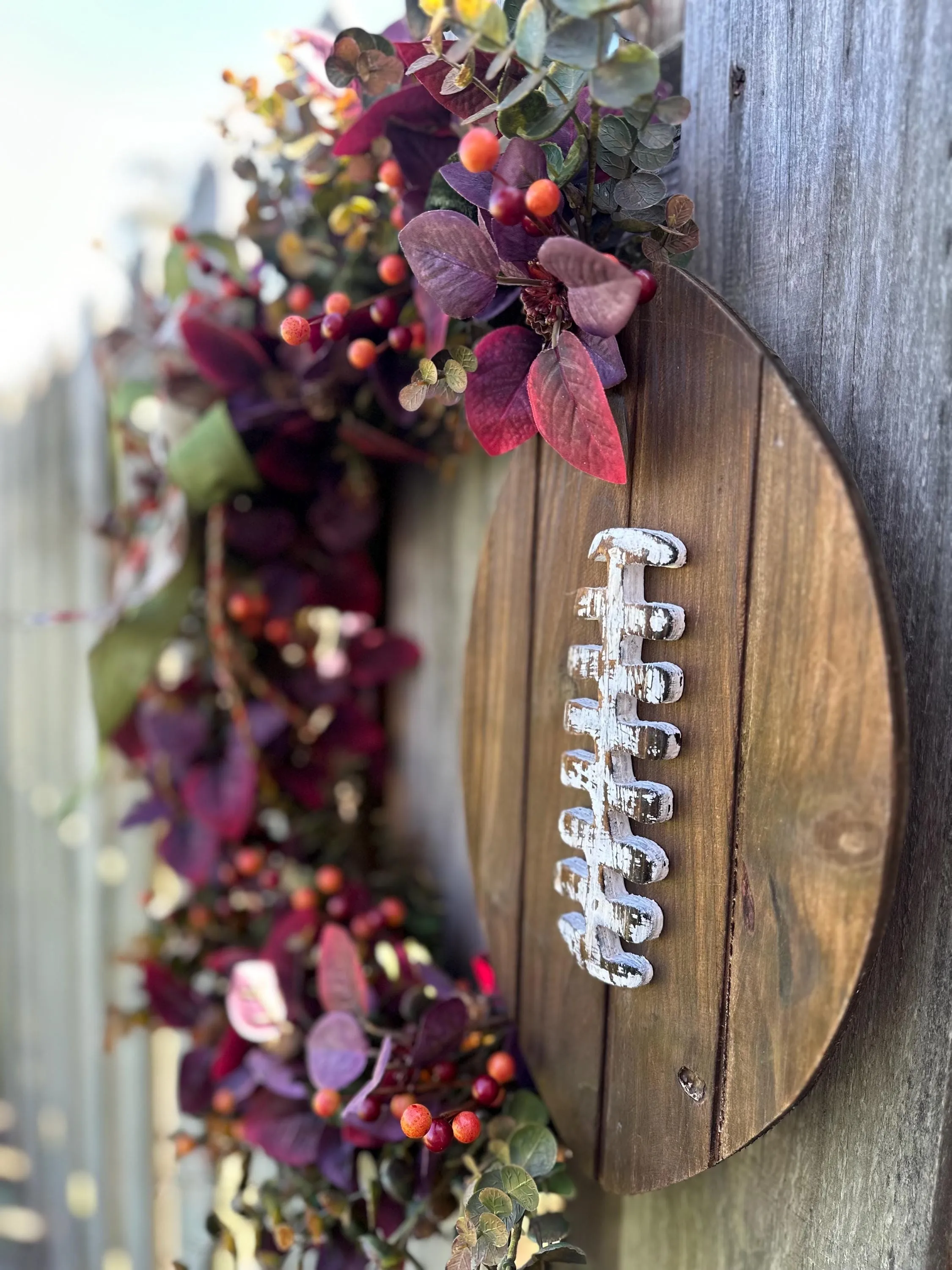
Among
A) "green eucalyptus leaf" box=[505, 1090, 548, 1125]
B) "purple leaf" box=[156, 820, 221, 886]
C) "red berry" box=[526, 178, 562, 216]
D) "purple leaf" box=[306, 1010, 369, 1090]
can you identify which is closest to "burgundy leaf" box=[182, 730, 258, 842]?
"purple leaf" box=[156, 820, 221, 886]

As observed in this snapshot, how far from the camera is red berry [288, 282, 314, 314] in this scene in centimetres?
77

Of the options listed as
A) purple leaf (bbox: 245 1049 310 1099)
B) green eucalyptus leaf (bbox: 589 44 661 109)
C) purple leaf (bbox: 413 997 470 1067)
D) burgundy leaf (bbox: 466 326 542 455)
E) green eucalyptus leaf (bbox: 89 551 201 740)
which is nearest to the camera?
green eucalyptus leaf (bbox: 589 44 661 109)

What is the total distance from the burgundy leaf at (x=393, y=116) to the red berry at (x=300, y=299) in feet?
0.60

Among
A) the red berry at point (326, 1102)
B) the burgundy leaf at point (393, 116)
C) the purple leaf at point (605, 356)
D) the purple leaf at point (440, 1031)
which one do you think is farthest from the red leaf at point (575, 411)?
the red berry at point (326, 1102)

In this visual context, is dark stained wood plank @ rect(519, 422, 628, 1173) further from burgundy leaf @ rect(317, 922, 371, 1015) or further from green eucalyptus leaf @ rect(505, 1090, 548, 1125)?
burgundy leaf @ rect(317, 922, 371, 1015)

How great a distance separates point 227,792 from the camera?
2.88 ft

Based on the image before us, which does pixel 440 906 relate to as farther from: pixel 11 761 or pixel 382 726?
pixel 11 761

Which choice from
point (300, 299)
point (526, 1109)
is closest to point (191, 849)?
point (526, 1109)

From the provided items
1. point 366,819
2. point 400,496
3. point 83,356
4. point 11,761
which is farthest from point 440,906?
point 83,356

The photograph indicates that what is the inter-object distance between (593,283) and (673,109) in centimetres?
10

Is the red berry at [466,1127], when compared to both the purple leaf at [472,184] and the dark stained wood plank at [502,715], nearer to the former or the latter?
the dark stained wood plank at [502,715]

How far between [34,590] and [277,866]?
23.8 inches

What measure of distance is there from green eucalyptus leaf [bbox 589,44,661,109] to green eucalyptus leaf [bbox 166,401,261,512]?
487mm

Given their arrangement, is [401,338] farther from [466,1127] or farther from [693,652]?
[466,1127]
